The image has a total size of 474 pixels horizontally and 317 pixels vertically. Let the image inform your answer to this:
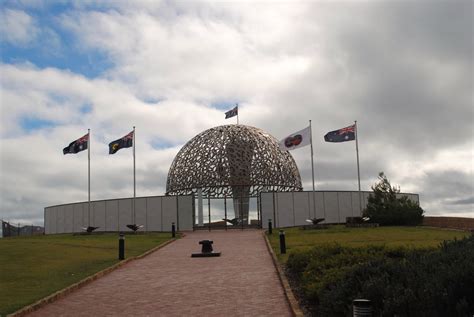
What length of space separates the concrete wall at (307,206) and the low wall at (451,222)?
16.6 feet

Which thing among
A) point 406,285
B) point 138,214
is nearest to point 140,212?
point 138,214

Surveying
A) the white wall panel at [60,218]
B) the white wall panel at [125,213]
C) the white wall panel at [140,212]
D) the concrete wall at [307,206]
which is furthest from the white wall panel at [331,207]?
the white wall panel at [60,218]

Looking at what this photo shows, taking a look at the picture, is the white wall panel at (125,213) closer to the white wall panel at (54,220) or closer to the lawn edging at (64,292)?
the white wall panel at (54,220)

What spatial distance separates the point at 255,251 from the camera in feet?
65.8

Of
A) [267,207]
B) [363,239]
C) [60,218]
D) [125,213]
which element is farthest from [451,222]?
[60,218]

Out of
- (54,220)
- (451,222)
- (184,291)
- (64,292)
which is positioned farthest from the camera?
(54,220)

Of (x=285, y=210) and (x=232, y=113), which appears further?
(x=232, y=113)

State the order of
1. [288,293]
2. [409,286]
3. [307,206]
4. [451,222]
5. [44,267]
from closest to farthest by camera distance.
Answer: [409,286] < [288,293] < [44,267] < [451,222] < [307,206]

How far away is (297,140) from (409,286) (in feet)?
94.3

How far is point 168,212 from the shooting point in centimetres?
3847

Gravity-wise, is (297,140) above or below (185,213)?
above

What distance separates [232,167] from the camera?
40.8 metres

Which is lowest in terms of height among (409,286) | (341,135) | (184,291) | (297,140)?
(184,291)

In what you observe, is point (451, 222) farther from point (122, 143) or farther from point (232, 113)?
point (122, 143)
